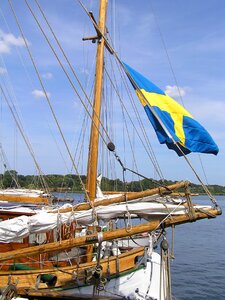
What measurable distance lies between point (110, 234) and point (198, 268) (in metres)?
19.0

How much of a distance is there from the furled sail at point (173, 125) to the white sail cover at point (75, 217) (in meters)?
2.15

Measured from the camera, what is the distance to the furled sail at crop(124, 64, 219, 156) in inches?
492

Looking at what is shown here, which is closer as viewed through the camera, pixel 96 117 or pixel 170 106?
pixel 170 106

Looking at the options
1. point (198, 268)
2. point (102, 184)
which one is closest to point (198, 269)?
point (198, 268)

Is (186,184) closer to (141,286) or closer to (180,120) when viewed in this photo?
(180,120)

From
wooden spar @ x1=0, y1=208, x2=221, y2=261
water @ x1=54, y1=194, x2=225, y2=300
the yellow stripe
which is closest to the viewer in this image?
wooden spar @ x1=0, y1=208, x2=221, y2=261

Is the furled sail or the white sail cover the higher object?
the furled sail

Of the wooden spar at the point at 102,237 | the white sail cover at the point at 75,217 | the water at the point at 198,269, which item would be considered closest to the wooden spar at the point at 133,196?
the white sail cover at the point at 75,217

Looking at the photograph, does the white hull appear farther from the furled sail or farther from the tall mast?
the furled sail

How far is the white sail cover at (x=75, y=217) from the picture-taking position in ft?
34.3

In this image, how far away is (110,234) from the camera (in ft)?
31.9

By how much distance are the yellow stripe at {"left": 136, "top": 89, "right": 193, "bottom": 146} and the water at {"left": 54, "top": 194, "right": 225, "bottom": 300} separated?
965 cm

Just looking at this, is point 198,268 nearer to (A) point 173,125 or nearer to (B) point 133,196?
(A) point 173,125

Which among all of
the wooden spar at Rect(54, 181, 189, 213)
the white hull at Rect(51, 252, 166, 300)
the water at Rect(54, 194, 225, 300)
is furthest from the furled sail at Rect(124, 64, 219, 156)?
the water at Rect(54, 194, 225, 300)
